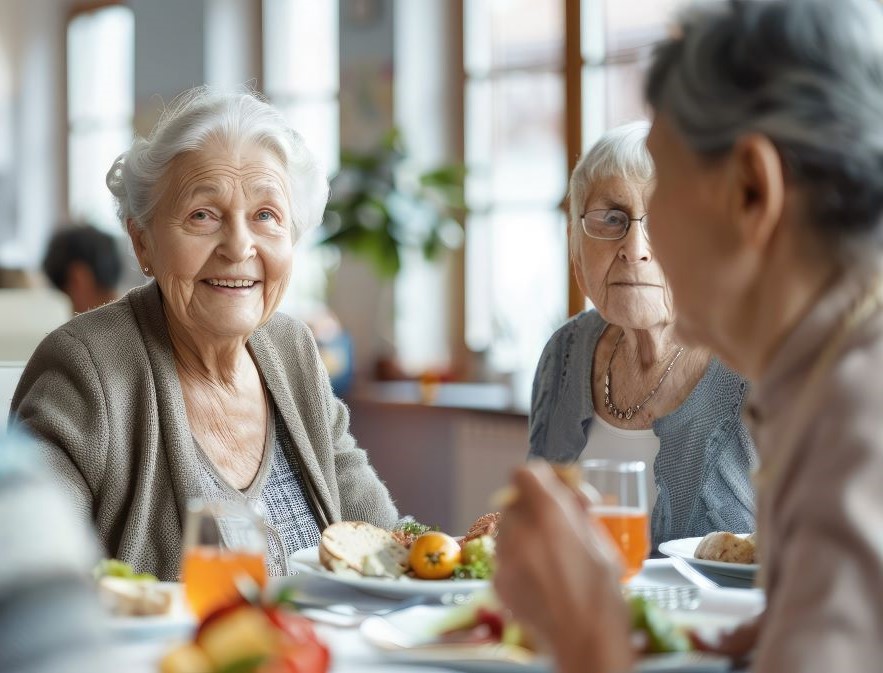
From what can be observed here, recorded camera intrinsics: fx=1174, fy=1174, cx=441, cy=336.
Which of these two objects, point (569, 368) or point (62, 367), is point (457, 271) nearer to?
point (569, 368)

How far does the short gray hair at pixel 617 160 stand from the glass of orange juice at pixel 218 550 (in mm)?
1348

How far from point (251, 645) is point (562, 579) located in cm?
25

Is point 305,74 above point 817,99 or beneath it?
above

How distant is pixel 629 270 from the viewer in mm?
2373

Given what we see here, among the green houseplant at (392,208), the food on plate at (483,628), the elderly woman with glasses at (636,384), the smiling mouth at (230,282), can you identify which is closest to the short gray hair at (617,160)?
the elderly woman with glasses at (636,384)

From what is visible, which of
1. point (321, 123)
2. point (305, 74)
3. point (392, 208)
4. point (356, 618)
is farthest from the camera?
point (305, 74)

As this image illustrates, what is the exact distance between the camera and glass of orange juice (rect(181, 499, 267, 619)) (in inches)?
48.0

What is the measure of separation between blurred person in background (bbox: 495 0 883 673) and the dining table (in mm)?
189

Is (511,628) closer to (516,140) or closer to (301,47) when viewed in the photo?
(516,140)

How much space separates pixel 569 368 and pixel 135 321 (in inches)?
36.5

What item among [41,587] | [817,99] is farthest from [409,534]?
[41,587]

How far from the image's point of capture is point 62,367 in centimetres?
202

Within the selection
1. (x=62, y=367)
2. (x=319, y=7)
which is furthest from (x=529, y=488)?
(x=319, y=7)

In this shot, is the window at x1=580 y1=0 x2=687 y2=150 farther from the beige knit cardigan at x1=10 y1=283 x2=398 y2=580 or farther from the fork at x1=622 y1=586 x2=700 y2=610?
the fork at x1=622 y1=586 x2=700 y2=610
